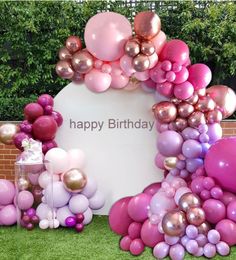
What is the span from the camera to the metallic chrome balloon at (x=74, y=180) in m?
3.39

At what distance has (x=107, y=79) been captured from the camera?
3490 millimetres

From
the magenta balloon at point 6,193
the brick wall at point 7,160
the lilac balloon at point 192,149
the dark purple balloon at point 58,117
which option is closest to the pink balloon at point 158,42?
the lilac balloon at point 192,149

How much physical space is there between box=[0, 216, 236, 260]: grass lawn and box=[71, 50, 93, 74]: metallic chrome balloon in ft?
4.27

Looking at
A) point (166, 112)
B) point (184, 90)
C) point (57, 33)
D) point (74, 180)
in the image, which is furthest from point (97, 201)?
point (57, 33)

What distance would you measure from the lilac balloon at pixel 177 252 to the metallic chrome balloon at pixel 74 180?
96 cm

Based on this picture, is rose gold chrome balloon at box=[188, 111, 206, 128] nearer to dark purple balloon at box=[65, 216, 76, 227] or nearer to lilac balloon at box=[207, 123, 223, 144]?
lilac balloon at box=[207, 123, 223, 144]

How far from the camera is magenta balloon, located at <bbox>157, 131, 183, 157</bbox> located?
3.23m

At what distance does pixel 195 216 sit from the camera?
108 inches

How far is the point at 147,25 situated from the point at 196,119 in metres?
0.80

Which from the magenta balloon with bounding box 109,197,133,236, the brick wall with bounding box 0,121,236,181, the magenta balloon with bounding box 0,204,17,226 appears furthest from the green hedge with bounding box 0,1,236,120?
the magenta balloon with bounding box 109,197,133,236

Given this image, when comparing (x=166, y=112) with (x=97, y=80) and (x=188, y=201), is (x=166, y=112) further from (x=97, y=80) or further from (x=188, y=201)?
(x=188, y=201)

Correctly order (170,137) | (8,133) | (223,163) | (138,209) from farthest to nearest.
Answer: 1. (8,133)
2. (170,137)
3. (138,209)
4. (223,163)

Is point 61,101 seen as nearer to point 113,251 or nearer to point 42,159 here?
point 42,159

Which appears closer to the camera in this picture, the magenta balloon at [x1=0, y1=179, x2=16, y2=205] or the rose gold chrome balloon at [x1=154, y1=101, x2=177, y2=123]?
the rose gold chrome balloon at [x1=154, y1=101, x2=177, y2=123]
